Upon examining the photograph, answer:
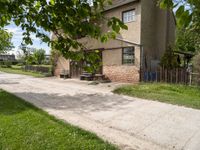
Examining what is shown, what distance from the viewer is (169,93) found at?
1259cm

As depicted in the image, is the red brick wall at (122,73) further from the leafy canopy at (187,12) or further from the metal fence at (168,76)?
the leafy canopy at (187,12)

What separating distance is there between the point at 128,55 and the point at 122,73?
59.1 inches

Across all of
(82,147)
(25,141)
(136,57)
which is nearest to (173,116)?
(82,147)

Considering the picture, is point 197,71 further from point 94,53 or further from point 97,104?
point 94,53

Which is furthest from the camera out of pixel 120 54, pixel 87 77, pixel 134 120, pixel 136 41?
pixel 87 77

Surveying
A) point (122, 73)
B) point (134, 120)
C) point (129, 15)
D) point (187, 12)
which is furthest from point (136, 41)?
point (187, 12)

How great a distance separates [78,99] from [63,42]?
8.90 meters

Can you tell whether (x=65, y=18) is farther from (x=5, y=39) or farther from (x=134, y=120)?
(x=5, y=39)

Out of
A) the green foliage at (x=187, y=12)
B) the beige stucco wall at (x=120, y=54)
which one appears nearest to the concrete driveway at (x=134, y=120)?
the green foliage at (x=187, y=12)

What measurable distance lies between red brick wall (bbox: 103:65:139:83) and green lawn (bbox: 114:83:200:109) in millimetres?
3944

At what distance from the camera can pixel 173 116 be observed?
8.20 metres

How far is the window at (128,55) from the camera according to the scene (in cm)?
1850

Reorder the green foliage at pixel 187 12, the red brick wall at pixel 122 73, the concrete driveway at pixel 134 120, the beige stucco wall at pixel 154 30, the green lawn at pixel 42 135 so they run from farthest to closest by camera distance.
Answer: the beige stucco wall at pixel 154 30, the red brick wall at pixel 122 73, the concrete driveway at pixel 134 120, the green lawn at pixel 42 135, the green foliage at pixel 187 12

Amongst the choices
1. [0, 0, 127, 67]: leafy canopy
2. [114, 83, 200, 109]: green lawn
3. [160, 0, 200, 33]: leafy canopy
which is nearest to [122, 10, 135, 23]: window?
[114, 83, 200, 109]: green lawn
